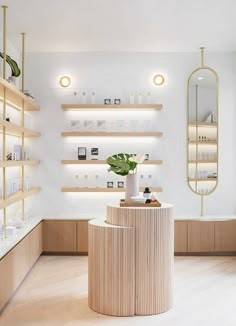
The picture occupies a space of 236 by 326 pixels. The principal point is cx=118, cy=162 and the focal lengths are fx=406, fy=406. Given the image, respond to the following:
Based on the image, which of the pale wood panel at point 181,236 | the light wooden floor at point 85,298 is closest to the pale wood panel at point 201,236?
the pale wood panel at point 181,236

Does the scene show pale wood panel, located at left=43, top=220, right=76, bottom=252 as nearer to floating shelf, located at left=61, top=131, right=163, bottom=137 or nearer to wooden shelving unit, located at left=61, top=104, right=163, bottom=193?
wooden shelving unit, located at left=61, top=104, right=163, bottom=193

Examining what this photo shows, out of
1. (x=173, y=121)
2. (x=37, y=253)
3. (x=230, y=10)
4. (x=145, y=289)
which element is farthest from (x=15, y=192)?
(x=230, y=10)

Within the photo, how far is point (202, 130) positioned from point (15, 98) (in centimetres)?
300

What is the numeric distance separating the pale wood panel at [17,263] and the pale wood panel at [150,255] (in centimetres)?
119

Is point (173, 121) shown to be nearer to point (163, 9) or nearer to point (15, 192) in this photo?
point (163, 9)

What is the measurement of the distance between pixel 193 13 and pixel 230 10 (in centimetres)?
42

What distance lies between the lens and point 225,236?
20.3ft

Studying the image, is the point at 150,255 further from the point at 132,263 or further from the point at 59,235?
the point at 59,235

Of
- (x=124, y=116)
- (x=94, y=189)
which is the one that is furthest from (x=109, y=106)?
(x=94, y=189)

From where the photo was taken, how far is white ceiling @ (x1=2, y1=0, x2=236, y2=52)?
4512 millimetres

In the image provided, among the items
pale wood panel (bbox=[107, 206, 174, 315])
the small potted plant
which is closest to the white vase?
the small potted plant

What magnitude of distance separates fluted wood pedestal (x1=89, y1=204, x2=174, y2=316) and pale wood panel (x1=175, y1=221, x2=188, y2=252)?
2.29m

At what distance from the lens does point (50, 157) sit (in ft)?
21.5

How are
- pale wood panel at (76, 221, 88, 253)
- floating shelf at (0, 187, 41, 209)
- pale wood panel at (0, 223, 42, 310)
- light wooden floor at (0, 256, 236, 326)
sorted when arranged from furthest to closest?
pale wood panel at (76, 221, 88, 253), floating shelf at (0, 187, 41, 209), pale wood panel at (0, 223, 42, 310), light wooden floor at (0, 256, 236, 326)
